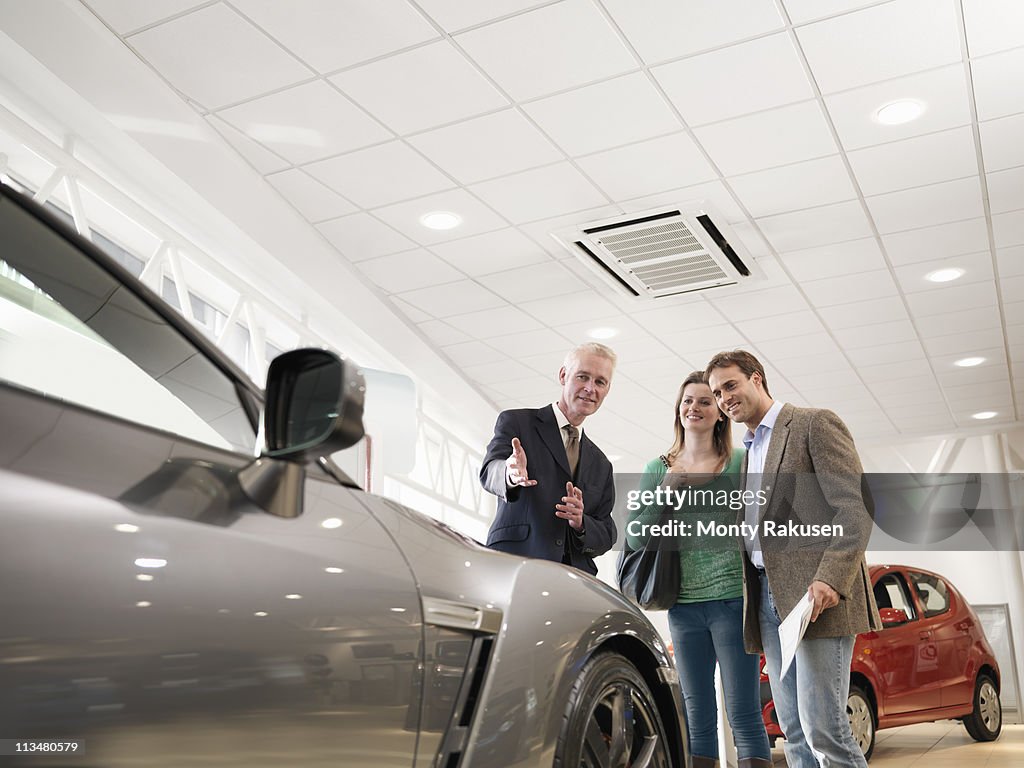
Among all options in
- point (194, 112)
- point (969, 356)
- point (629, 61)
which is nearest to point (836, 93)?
point (629, 61)

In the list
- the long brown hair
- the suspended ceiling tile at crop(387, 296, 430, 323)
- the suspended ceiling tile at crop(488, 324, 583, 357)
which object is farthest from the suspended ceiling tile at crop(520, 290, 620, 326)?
the long brown hair

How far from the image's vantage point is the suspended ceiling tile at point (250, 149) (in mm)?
4625

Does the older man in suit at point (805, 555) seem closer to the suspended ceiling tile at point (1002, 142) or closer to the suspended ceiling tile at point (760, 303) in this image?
the suspended ceiling tile at point (1002, 142)

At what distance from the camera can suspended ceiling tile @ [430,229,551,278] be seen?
5.85 meters

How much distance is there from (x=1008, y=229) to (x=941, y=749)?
3328 mm

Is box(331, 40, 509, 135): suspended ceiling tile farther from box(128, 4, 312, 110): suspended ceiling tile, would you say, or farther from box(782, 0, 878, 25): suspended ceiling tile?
box(782, 0, 878, 25): suspended ceiling tile

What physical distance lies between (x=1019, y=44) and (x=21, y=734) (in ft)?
15.1

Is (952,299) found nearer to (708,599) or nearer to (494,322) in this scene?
(494,322)

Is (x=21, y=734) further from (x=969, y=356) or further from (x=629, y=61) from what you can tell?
(x=969, y=356)

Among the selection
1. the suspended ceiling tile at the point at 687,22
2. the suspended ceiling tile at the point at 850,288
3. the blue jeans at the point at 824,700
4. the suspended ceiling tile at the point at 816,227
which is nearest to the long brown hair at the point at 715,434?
the blue jeans at the point at 824,700

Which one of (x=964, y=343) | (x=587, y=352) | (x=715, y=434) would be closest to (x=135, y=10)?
(x=587, y=352)

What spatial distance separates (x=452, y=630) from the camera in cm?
125

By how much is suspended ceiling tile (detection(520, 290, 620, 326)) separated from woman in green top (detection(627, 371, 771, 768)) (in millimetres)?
3908

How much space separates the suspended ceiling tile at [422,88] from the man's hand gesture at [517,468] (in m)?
2.19
